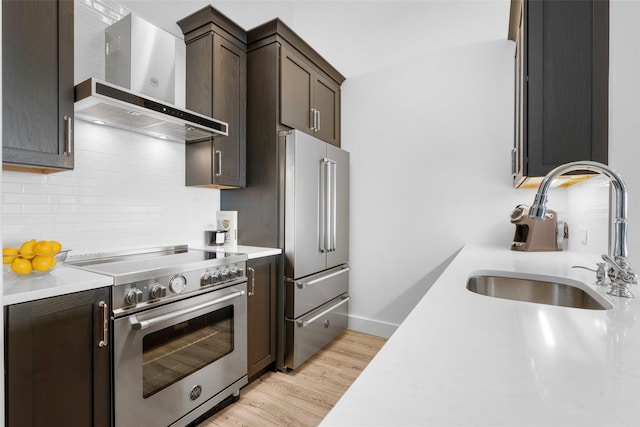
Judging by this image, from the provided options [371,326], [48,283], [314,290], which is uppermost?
[48,283]

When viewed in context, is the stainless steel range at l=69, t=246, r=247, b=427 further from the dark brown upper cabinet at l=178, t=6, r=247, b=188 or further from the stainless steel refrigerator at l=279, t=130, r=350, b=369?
the dark brown upper cabinet at l=178, t=6, r=247, b=188

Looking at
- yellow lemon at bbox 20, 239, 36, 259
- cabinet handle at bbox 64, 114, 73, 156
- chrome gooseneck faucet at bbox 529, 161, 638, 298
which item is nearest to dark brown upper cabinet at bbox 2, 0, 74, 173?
cabinet handle at bbox 64, 114, 73, 156

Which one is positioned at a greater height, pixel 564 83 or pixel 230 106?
pixel 230 106

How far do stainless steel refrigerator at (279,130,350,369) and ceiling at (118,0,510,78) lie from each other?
1100mm

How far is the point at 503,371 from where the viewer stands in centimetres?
54

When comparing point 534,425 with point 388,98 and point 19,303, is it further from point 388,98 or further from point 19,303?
point 388,98

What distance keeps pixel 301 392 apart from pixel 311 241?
107cm

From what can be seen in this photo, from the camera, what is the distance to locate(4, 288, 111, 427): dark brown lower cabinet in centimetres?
112

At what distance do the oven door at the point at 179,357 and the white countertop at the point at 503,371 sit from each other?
4.31 ft

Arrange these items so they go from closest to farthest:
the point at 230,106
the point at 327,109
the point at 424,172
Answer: the point at 230,106 < the point at 424,172 < the point at 327,109

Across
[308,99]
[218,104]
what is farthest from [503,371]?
[308,99]

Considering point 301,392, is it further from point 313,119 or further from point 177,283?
point 313,119

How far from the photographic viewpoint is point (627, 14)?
4.23 feet

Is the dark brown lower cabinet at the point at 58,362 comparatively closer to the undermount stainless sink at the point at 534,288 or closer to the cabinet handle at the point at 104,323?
the cabinet handle at the point at 104,323
